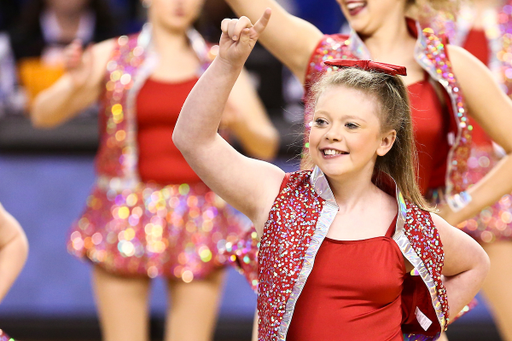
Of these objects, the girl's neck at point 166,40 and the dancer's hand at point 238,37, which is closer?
the dancer's hand at point 238,37

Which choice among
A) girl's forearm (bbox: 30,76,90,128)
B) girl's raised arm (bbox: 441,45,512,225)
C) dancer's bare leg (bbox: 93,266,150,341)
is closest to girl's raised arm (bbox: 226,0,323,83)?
girl's raised arm (bbox: 441,45,512,225)

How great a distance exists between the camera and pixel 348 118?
68.3 inches

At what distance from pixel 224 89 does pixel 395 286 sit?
0.57 metres

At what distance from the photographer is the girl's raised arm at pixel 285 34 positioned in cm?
214

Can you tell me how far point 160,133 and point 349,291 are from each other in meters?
1.37

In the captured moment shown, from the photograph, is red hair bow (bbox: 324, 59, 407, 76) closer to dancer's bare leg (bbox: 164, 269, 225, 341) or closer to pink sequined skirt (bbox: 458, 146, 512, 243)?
pink sequined skirt (bbox: 458, 146, 512, 243)

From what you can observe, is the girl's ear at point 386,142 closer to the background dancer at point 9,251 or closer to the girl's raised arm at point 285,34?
the girl's raised arm at point 285,34

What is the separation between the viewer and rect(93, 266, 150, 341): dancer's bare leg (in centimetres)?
283

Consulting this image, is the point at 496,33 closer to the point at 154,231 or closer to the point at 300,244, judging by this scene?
the point at 154,231

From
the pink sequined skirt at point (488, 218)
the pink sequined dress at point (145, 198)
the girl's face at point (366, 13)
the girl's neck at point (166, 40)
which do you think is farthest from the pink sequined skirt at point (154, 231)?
the girl's face at point (366, 13)

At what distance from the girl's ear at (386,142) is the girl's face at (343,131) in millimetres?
Result: 42

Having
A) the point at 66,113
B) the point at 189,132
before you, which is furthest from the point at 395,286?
the point at 66,113

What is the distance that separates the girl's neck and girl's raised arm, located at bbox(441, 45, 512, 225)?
1.16 metres

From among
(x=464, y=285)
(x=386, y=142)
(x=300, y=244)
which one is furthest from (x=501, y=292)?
(x=300, y=244)
